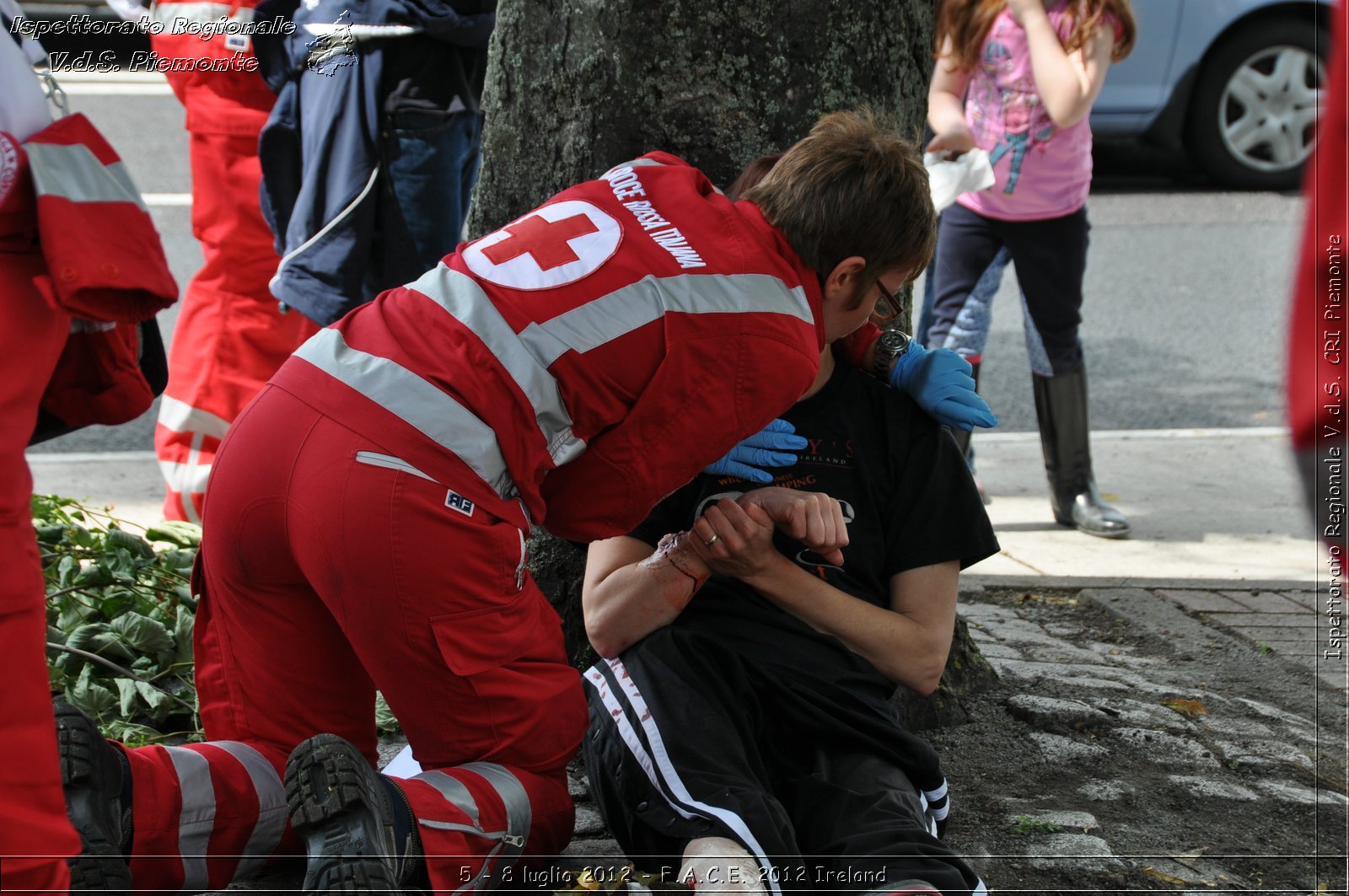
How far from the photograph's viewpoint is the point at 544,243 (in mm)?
2070

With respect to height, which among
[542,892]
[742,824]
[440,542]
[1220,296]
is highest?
[440,542]

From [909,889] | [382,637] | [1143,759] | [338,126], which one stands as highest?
[338,126]

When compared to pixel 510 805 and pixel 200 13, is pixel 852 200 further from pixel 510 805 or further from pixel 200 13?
pixel 200 13

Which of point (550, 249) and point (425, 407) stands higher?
point (550, 249)

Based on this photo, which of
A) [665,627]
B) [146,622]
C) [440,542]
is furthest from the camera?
[146,622]

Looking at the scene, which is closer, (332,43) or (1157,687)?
(1157,687)

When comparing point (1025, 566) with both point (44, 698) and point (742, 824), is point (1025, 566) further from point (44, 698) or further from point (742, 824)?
point (44, 698)

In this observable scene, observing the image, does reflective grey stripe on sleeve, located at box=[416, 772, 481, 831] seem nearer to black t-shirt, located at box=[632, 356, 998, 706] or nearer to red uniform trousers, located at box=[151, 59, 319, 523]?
black t-shirt, located at box=[632, 356, 998, 706]

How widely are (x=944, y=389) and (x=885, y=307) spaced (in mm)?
213

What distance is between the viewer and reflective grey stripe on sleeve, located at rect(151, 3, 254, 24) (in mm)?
3725

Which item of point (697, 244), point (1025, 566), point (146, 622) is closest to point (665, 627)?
point (697, 244)

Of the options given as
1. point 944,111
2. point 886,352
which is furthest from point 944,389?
point 944,111

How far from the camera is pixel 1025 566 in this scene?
4.25m

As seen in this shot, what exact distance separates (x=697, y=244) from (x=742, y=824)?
88cm
